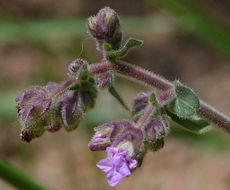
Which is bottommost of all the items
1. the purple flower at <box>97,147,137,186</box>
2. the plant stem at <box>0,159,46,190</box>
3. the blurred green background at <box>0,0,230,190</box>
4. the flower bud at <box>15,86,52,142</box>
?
the blurred green background at <box>0,0,230,190</box>

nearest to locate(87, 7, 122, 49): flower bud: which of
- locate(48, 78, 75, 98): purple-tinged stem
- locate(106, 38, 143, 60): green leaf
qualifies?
locate(106, 38, 143, 60): green leaf

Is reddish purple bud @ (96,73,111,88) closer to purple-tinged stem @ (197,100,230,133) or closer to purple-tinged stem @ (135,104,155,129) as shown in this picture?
purple-tinged stem @ (135,104,155,129)

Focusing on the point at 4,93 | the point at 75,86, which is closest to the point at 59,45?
the point at 4,93

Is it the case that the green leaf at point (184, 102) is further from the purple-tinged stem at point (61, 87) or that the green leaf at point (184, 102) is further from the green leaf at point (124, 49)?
the purple-tinged stem at point (61, 87)

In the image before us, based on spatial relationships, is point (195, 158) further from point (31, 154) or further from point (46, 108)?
point (46, 108)

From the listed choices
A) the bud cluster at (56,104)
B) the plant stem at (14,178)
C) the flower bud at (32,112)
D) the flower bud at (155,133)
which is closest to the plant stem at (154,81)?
the bud cluster at (56,104)

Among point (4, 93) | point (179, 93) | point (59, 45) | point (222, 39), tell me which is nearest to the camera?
point (179, 93)
